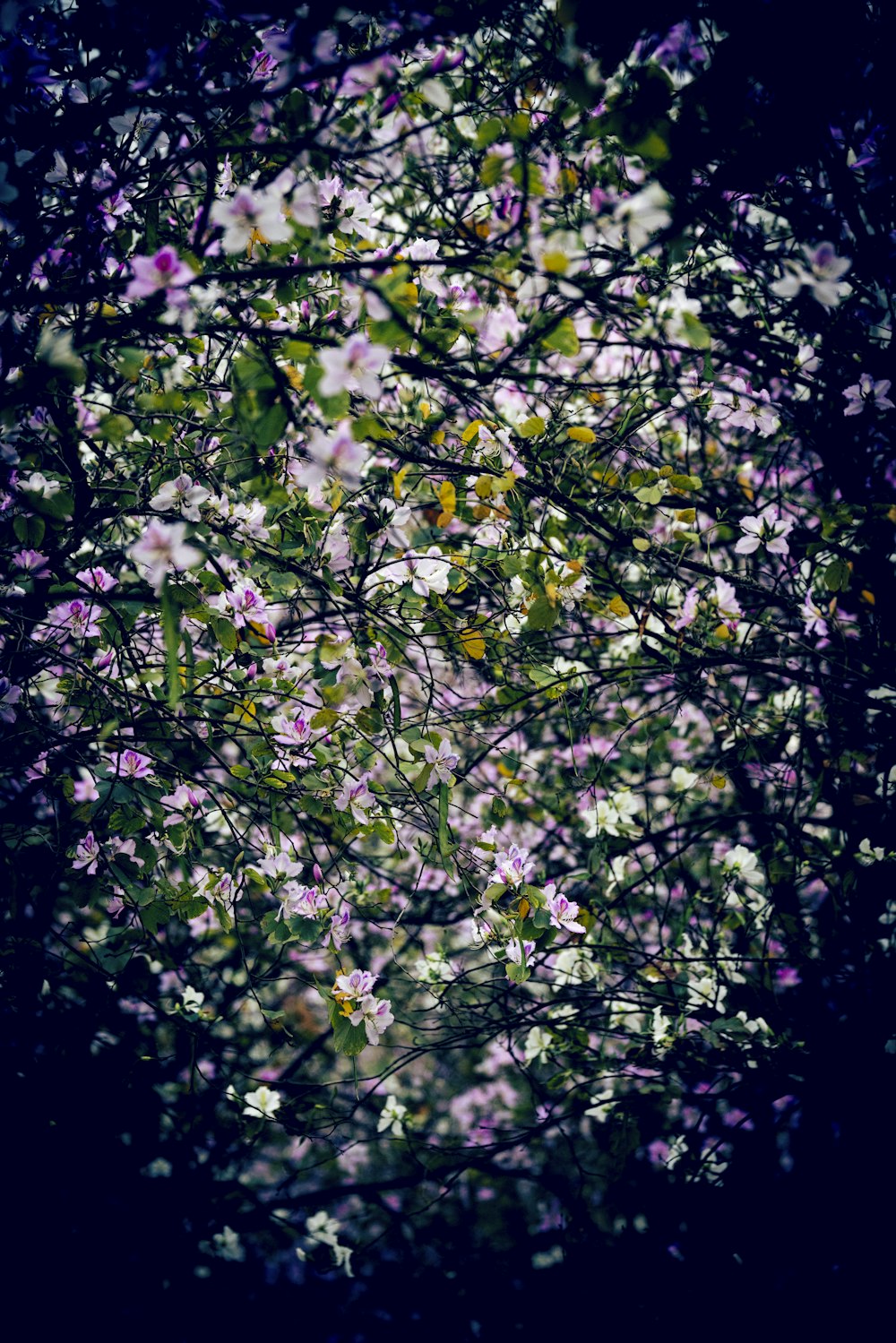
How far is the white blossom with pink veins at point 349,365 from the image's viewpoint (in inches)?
41.8

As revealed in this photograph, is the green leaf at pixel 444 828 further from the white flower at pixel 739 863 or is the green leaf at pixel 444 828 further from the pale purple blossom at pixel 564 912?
the white flower at pixel 739 863

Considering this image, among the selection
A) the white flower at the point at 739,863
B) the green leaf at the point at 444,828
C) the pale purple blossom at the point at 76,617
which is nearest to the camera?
the green leaf at the point at 444,828

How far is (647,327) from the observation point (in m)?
2.61

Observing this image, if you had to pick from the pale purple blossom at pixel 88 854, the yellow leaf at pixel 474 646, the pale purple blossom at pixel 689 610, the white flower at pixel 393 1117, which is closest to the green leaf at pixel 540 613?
the yellow leaf at pixel 474 646

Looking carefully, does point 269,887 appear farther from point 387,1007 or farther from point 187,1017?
point 187,1017

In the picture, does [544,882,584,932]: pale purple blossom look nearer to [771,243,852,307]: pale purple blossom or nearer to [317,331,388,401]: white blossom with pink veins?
[317,331,388,401]: white blossom with pink veins

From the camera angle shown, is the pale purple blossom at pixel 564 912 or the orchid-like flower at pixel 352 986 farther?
the pale purple blossom at pixel 564 912

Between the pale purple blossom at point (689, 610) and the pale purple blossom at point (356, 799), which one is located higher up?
the pale purple blossom at point (689, 610)

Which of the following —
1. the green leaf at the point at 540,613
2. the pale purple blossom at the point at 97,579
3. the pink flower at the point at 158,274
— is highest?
the pale purple blossom at the point at 97,579

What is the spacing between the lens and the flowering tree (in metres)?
1.48

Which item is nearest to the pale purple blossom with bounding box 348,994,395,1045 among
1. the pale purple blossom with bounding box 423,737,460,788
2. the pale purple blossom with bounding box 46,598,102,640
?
the pale purple blossom with bounding box 423,737,460,788

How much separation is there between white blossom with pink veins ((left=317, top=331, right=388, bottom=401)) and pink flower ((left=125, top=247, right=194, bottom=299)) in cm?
28

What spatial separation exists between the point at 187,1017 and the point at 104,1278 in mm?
1736

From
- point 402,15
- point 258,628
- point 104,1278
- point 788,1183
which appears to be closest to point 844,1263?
point 788,1183
